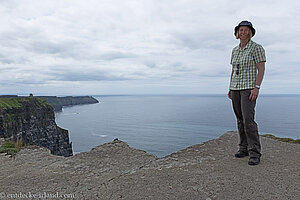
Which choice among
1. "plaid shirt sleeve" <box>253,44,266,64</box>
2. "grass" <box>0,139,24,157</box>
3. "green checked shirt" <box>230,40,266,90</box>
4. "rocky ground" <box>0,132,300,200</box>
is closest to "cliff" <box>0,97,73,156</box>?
"grass" <box>0,139,24,157</box>

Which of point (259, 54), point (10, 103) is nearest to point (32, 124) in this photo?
point (10, 103)

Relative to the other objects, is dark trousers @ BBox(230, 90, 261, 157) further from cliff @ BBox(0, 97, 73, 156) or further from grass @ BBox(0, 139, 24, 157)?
cliff @ BBox(0, 97, 73, 156)

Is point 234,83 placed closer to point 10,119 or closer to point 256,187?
point 256,187

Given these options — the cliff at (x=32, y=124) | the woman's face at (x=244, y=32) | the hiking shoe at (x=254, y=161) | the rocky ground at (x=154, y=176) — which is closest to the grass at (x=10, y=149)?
the rocky ground at (x=154, y=176)

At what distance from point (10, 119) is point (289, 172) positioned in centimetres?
3896

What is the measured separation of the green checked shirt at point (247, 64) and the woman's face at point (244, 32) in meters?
0.18

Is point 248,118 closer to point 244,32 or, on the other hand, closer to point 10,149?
point 244,32

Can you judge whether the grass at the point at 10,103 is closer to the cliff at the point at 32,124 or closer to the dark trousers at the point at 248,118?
the cliff at the point at 32,124

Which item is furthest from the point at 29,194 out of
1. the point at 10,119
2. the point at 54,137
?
the point at 54,137

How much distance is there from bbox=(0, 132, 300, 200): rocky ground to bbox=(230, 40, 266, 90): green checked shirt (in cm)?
216

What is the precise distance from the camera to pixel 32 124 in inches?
1656

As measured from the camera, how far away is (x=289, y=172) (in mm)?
4957

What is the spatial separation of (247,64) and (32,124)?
1790 inches

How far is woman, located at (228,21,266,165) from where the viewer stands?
211 inches
